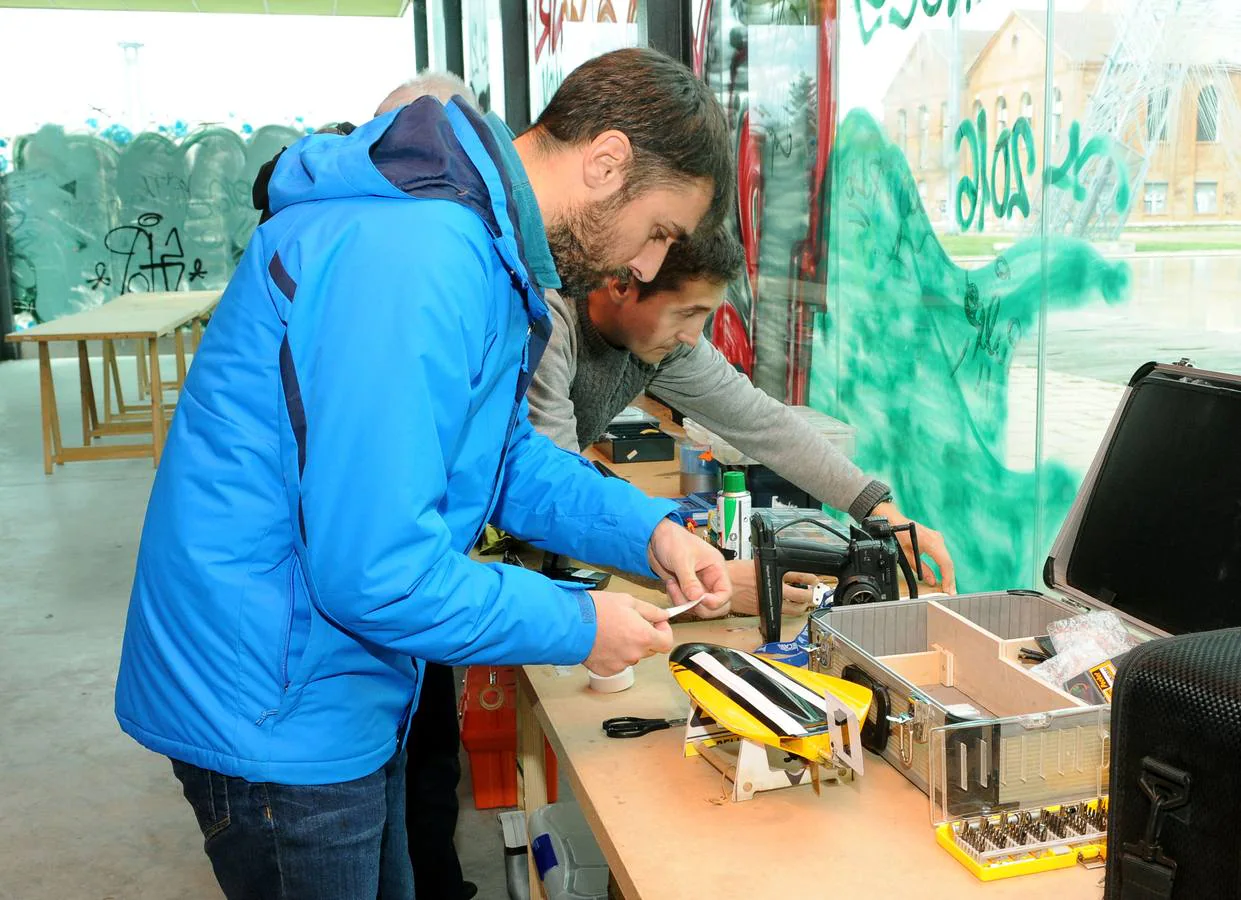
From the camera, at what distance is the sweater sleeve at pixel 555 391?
184 cm

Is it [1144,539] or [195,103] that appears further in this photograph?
[195,103]

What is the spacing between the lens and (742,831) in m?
1.11

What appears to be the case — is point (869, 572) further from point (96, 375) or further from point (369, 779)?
point (96, 375)

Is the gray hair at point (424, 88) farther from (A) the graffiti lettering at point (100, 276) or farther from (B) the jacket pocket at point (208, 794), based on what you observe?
(A) the graffiti lettering at point (100, 276)

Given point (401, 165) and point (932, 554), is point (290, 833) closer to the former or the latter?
point (401, 165)

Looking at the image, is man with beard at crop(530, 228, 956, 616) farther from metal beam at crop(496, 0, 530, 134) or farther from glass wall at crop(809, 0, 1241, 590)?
metal beam at crop(496, 0, 530, 134)

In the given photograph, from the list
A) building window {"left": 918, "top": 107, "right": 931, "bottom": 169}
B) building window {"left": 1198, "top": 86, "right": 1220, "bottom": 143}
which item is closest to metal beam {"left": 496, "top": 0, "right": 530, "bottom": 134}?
building window {"left": 918, "top": 107, "right": 931, "bottom": 169}

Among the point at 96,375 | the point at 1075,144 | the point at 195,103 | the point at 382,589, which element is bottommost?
the point at 96,375

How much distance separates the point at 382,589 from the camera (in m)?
0.96


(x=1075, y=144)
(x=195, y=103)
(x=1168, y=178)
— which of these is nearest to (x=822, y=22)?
(x=1075, y=144)

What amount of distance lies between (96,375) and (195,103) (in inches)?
117

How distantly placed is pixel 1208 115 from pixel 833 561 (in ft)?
2.59

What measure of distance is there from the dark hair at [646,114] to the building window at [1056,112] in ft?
2.87

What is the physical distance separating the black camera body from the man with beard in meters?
0.10
